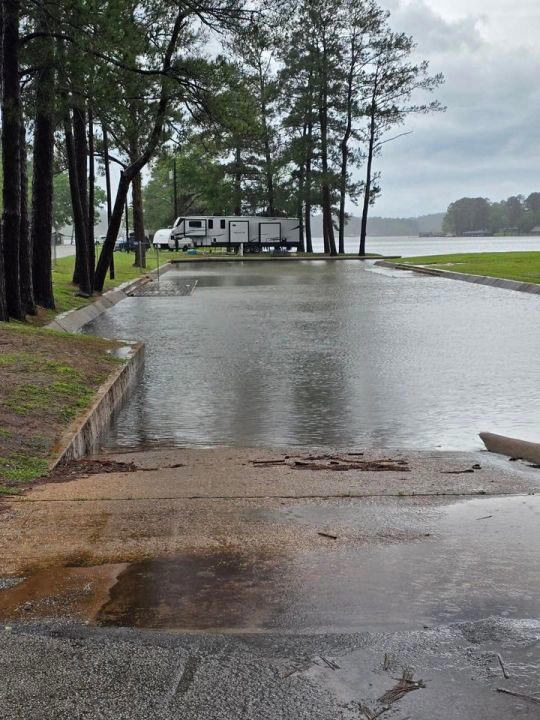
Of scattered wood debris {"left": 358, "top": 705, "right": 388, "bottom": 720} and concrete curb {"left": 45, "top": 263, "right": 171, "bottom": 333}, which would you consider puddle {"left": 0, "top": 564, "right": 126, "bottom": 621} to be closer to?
scattered wood debris {"left": 358, "top": 705, "right": 388, "bottom": 720}

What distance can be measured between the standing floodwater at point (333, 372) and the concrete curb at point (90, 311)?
46cm

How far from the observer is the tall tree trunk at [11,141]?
1530cm

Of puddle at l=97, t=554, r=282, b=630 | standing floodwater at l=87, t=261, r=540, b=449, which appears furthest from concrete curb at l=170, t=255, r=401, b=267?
puddle at l=97, t=554, r=282, b=630

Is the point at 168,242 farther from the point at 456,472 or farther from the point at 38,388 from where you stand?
the point at 456,472

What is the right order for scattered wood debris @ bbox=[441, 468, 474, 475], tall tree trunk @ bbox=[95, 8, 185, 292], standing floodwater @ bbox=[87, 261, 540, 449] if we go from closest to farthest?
scattered wood debris @ bbox=[441, 468, 474, 475] < standing floodwater @ bbox=[87, 261, 540, 449] < tall tree trunk @ bbox=[95, 8, 185, 292]

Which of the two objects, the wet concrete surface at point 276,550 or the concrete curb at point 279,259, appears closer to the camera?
the wet concrete surface at point 276,550

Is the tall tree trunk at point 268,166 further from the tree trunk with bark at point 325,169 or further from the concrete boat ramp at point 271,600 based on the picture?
the concrete boat ramp at point 271,600

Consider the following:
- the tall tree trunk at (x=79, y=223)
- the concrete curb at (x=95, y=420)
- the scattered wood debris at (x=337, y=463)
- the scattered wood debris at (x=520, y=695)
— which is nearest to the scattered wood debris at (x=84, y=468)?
the concrete curb at (x=95, y=420)

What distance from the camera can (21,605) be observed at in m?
3.79

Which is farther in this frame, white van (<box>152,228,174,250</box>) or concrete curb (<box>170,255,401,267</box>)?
white van (<box>152,228,174,250</box>)

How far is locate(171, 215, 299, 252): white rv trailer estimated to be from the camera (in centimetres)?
7525

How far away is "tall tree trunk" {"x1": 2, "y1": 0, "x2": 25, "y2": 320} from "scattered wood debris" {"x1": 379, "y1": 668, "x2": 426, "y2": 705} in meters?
13.6

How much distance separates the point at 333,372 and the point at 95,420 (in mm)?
4650

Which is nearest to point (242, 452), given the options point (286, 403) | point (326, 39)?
point (286, 403)
